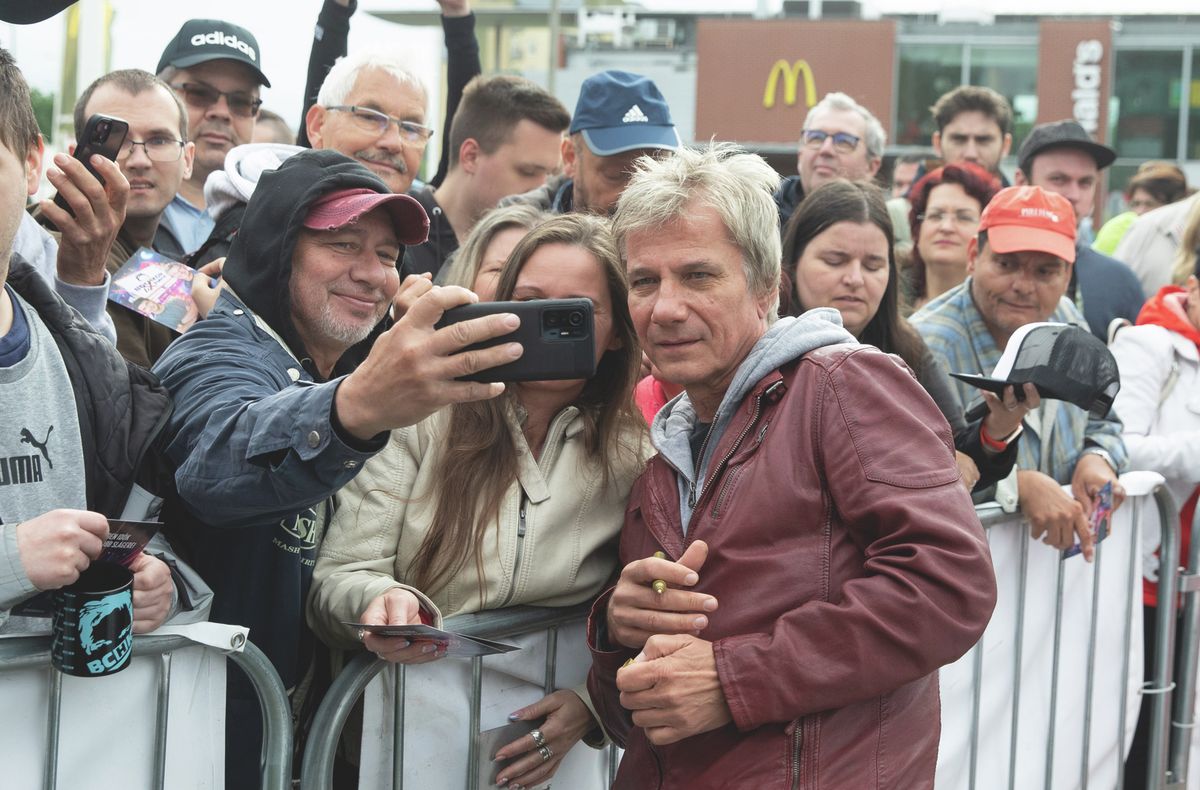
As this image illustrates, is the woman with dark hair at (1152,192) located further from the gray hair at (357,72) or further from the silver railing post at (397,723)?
the silver railing post at (397,723)

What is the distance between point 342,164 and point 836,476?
1.23 metres

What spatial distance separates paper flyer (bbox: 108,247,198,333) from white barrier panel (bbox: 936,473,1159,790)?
7.16ft

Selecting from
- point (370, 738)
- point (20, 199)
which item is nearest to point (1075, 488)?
point (370, 738)

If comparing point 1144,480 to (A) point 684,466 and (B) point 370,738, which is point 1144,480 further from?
(B) point 370,738

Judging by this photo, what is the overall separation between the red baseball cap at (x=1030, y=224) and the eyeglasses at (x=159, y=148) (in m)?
2.55

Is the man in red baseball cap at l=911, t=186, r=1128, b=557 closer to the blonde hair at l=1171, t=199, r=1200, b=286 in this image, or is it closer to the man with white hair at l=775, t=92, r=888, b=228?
the man with white hair at l=775, t=92, r=888, b=228

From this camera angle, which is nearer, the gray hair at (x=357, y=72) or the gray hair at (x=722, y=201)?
the gray hair at (x=722, y=201)

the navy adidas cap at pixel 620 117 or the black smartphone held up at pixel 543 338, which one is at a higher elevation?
the navy adidas cap at pixel 620 117

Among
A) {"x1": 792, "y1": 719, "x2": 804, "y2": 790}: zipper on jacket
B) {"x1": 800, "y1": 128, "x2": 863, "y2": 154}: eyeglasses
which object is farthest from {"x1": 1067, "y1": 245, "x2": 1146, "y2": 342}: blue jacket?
{"x1": 792, "y1": 719, "x2": 804, "y2": 790}: zipper on jacket

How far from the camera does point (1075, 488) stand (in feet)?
12.6

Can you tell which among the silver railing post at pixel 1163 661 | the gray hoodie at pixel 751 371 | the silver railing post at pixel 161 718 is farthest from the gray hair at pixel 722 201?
the silver railing post at pixel 1163 661

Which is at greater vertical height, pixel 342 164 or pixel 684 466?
pixel 342 164

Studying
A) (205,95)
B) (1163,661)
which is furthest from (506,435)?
(1163,661)

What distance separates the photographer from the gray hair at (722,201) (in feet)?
8.22
